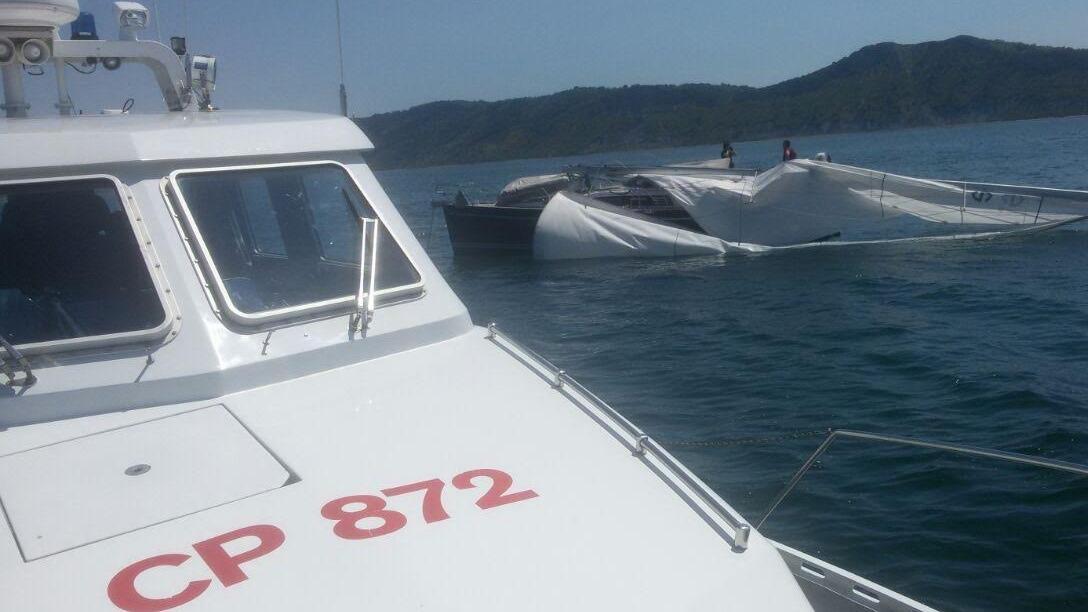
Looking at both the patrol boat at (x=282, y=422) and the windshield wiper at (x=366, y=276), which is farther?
the windshield wiper at (x=366, y=276)

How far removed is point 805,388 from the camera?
995 cm

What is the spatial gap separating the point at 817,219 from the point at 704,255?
270cm

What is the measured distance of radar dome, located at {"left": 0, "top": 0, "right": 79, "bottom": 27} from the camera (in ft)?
13.4

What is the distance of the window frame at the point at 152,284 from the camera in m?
3.01

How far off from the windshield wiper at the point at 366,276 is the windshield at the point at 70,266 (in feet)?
2.23

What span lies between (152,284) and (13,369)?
0.54 m

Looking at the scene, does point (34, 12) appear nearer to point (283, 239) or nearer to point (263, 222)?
point (263, 222)

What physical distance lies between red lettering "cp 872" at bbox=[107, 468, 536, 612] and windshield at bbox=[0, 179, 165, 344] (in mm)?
1170

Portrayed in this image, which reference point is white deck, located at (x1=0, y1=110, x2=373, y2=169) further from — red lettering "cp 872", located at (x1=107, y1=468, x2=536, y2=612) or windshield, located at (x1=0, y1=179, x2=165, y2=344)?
Answer: red lettering "cp 872", located at (x1=107, y1=468, x2=536, y2=612)

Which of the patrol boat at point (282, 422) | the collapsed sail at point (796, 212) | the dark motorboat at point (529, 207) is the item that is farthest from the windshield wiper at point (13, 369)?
the dark motorboat at point (529, 207)

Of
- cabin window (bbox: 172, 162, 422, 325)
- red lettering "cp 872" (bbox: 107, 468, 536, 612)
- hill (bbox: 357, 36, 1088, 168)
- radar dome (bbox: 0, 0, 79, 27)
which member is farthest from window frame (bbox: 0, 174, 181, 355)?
hill (bbox: 357, 36, 1088, 168)

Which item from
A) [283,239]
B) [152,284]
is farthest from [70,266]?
[283,239]

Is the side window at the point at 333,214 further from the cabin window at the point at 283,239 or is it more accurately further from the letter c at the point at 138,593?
the letter c at the point at 138,593

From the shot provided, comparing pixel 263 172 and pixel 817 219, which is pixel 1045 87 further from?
pixel 263 172
